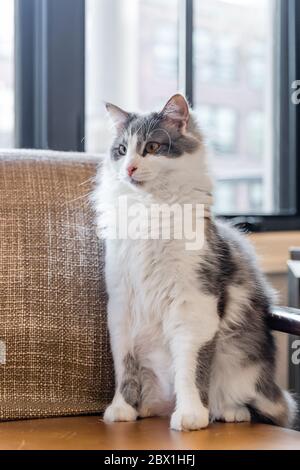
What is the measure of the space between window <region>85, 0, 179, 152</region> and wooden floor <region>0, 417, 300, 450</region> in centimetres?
99

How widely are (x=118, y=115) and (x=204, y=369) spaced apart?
56 centimetres

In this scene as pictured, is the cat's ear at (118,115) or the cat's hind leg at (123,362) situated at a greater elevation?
the cat's ear at (118,115)

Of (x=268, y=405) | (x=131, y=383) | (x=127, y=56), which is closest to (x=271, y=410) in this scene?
(x=268, y=405)

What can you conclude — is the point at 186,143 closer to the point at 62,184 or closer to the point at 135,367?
the point at 62,184

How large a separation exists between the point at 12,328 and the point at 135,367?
264 millimetres

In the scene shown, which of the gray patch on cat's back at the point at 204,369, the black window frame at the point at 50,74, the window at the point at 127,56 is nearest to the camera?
the gray patch on cat's back at the point at 204,369

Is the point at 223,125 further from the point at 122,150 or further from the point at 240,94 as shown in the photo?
the point at 122,150

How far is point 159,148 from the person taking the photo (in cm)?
145

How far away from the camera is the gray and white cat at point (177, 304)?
4.66 ft

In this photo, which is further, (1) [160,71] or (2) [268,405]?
(1) [160,71]

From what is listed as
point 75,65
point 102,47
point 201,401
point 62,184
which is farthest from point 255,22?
point 201,401

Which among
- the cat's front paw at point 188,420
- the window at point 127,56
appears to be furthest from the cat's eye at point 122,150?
the window at point 127,56

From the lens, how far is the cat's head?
1425mm

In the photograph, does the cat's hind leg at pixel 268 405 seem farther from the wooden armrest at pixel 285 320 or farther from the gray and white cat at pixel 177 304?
the wooden armrest at pixel 285 320
